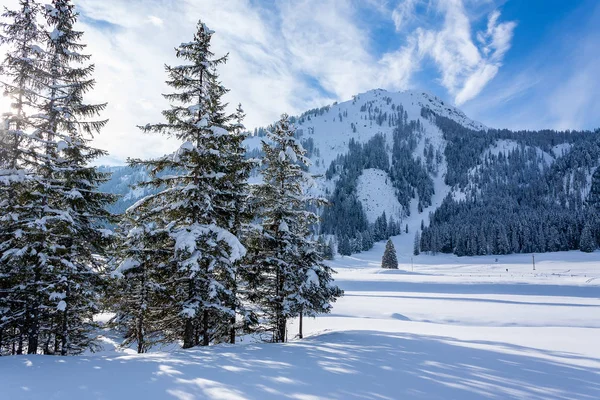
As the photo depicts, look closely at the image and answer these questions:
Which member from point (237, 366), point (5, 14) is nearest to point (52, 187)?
point (5, 14)

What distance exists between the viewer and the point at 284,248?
13.0m

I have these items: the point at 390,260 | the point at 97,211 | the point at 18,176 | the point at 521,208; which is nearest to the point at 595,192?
the point at 521,208

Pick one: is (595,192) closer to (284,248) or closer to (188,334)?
(284,248)

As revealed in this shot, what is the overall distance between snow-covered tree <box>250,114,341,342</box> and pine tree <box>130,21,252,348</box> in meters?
1.71

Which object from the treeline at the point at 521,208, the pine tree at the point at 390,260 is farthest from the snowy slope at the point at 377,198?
the pine tree at the point at 390,260

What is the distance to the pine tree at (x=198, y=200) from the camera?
995 centimetres

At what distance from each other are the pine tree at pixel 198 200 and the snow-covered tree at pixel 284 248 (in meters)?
1.71

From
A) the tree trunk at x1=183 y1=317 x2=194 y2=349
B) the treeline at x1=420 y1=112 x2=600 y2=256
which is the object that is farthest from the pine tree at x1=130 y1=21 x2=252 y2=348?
the treeline at x1=420 y1=112 x2=600 y2=256

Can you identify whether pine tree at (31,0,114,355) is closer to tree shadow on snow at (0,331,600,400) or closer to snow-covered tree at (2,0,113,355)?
snow-covered tree at (2,0,113,355)

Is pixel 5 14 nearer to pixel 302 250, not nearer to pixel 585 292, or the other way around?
pixel 302 250

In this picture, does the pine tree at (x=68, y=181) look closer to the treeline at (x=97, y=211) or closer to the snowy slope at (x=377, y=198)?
the treeline at (x=97, y=211)

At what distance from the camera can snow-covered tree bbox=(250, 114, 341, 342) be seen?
494 inches

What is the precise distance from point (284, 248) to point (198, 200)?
436 centimetres

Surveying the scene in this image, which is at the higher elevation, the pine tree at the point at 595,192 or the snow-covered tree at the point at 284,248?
the pine tree at the point at 595,192
